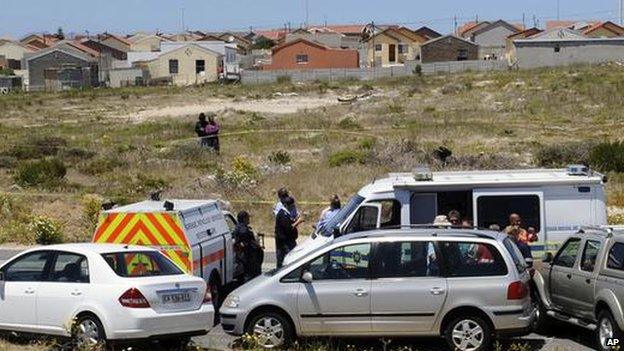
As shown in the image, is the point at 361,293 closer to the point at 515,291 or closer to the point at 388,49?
the point at 515,291

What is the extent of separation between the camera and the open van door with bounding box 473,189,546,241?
50.3 feet

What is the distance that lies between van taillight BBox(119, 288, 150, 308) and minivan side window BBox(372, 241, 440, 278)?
264 centimetres

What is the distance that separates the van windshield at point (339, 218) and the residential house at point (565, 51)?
78.5 metres

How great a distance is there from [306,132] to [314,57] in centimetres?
5875

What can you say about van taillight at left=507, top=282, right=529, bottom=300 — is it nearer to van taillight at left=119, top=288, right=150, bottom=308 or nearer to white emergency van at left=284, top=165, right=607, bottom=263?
white emergency van at left=284, top=165, right=607, bottom=263

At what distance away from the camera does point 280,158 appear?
3338 centimetres

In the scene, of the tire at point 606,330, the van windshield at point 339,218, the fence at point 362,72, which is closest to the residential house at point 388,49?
the fence at point 362,72

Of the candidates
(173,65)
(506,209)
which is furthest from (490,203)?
(173,65)

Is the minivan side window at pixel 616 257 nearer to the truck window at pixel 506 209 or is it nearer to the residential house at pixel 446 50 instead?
the truck window at pixel 506 209

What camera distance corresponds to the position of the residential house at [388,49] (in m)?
120

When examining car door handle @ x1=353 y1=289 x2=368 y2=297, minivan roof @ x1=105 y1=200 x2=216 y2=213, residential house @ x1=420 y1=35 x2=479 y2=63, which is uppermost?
residential house @ x1=420 y1=35 x2=479 y2=63

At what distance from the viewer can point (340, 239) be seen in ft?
40.9

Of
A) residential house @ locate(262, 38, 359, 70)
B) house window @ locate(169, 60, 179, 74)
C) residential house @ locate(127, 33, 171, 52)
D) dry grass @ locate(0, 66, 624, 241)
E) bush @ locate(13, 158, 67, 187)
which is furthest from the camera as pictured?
residential house @ locate(127, 33, 171, 52)

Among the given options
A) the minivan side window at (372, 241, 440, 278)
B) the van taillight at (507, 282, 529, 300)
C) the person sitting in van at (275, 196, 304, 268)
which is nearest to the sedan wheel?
the minivan side window at (372, 241, 440, 278)
